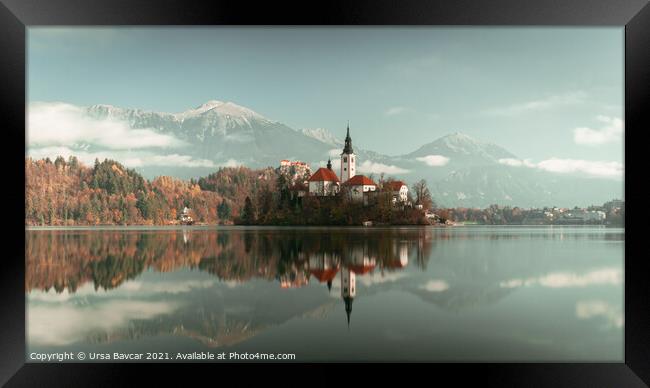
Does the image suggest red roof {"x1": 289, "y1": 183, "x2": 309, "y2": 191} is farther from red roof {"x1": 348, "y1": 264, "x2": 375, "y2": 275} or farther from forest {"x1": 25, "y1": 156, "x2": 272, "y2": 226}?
red roof {"x1": 348, "y1": 264, "x2": 375, "y2": 275}

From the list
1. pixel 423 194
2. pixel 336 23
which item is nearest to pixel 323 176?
pixel 423 194

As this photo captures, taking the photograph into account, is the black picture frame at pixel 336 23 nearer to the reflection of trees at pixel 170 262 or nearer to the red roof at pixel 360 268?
the reflection of trees at pixel 170 262

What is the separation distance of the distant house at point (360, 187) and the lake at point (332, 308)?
20.8 meters

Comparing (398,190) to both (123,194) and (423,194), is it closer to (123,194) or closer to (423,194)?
(423,194)

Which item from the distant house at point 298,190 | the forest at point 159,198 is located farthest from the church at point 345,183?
the forest at point 159,198

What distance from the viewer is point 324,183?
3341 cm

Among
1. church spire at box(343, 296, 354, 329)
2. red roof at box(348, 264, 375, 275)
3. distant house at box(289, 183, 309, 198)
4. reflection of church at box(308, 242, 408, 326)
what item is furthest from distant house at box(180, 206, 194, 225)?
church spire at box(343, 296, 354, 329)

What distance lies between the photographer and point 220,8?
421cm

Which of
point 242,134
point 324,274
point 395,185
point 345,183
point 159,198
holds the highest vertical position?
point 242,134

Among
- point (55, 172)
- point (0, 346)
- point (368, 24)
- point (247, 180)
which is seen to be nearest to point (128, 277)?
point (0, 346)

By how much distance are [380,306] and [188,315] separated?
243 centimetres

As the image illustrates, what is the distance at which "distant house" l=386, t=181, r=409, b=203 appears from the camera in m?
30.3

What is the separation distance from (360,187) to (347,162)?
523 cm

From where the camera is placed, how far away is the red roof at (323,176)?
33.8 metres
